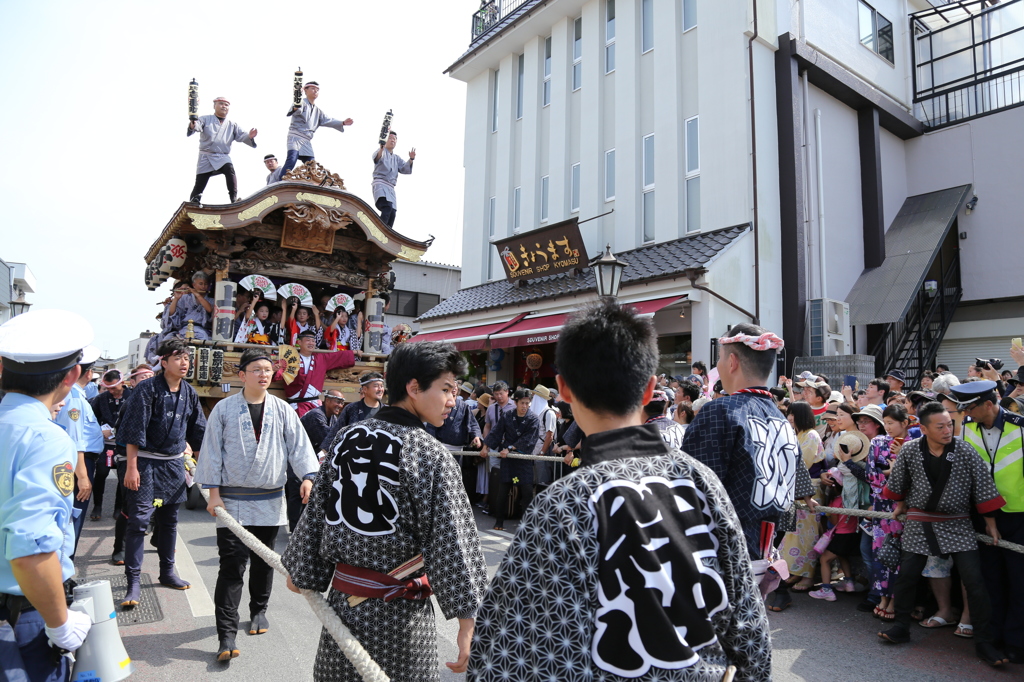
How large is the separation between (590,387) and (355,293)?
9.06 m

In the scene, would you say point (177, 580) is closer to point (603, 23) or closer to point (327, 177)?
point (327, 177)

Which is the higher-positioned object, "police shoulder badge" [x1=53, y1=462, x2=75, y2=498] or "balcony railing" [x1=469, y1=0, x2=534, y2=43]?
"balcony railing" [x1=469, y1=0, x2=534, y2=43]

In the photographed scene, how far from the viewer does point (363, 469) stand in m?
2.39

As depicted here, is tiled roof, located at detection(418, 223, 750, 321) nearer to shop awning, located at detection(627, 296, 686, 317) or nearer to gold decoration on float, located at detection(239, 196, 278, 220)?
shop awning, located at detection(627, 296, 686, 317)

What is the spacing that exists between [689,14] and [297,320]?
11.3 metres

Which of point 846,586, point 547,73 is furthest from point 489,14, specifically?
point 846,586

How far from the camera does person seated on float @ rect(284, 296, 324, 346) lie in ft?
30.9

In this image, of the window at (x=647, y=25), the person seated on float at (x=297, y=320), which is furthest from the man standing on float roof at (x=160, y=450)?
the window at (x=647, y=25)

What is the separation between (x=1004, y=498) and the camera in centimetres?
439

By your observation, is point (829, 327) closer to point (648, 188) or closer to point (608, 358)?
point (648, 188)

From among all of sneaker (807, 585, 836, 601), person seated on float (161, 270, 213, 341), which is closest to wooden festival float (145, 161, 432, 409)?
person seated on float (161, 270, 213, 341)

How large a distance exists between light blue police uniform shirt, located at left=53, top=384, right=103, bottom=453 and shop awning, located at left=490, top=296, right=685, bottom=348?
810 centimetres

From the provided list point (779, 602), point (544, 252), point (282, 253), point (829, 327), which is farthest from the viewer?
point (544, 252)

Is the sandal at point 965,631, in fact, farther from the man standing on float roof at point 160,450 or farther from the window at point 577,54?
the window at point 577,54
